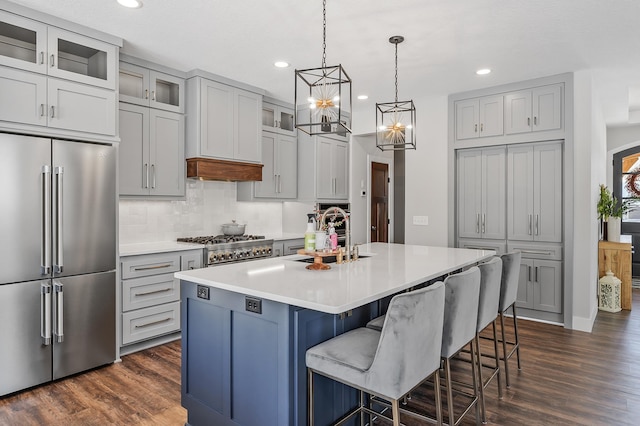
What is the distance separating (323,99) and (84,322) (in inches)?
101

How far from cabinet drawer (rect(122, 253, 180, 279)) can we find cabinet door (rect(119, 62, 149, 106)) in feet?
5.05

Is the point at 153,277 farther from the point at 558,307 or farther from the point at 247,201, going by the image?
the point at 558,307

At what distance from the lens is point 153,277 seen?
3.75m

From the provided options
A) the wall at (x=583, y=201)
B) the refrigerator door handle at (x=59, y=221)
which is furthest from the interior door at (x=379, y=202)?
the refrigerator door handle at (x=59, y=221)

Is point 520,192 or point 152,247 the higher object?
point 520,192

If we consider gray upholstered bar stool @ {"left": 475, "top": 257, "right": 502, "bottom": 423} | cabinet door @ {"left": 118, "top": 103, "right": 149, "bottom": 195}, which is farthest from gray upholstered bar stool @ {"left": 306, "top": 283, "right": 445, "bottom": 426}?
cabinet door @ {"left": 118, "top": 103, "right": 149, "bottom": 195}

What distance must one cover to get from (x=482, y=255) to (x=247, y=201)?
303 cm

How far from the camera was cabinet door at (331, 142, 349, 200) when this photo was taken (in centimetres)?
608

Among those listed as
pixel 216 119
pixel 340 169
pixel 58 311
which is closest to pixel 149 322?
pixel 58 311

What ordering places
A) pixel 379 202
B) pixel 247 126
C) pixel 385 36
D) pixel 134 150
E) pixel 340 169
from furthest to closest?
pixel 379 202, pixel 340 169, pixel 247 126, pixel 134 150, pixel 385 36

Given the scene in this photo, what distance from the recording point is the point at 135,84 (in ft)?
13.5

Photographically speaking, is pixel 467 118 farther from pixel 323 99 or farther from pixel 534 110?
pixel 323 99

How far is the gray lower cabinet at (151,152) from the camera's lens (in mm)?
3893

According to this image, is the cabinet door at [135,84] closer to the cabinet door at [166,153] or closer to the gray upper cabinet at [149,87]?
the gray upper cabinet at [149,87]
